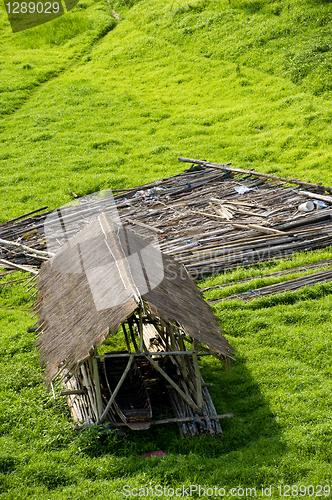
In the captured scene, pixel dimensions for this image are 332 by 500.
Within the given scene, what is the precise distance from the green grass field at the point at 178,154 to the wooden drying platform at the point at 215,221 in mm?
858

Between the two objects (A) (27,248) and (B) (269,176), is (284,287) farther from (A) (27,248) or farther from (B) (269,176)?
(A) (27,248)

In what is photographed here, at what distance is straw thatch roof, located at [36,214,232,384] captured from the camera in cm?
775

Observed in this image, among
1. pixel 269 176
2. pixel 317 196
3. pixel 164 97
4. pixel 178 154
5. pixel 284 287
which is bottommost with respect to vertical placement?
pixel 284 287

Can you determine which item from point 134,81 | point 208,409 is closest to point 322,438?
point 208,409

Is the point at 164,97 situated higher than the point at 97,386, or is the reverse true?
the point at 164,97

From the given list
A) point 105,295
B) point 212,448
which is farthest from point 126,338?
point 212,448

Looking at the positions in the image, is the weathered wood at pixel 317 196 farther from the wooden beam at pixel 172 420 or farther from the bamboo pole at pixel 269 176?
the wooden beam at pixel 172 420

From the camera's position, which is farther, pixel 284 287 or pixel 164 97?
pixel 164 97

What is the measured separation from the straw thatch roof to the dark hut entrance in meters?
0.02

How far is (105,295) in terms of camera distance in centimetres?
823

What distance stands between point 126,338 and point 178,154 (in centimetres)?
1434

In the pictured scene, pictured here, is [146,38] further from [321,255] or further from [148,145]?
[321,255]

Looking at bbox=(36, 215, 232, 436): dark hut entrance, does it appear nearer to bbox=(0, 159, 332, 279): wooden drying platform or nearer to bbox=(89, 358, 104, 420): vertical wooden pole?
bbox=(89, 358, 104, 420): vertical wooden pole

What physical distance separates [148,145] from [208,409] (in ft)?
55.6
